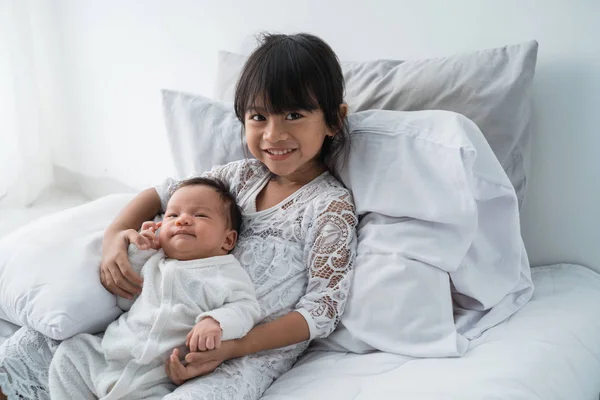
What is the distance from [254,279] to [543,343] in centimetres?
51

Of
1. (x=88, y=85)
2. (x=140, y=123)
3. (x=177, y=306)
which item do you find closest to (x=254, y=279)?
(x=177, y=306)

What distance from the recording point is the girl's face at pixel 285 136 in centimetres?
125

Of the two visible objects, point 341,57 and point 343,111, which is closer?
point 343,111

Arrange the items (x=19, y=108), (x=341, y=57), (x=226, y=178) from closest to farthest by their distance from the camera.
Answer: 1. (x=226, y=178)
2. (x=341, y=57)
3. (x=19, y=108)

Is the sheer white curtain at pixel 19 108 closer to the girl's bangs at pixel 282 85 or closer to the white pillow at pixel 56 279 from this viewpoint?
the white pillow at pixel 56 279

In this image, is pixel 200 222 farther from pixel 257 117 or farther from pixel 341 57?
pixel 341 57

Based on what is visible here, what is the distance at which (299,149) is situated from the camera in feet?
4.18

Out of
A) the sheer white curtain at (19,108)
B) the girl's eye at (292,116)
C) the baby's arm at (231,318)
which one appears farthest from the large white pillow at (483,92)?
the sheer white curtain at (19,108)

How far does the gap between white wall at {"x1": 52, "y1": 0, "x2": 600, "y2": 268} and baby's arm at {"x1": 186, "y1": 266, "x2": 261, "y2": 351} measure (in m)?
0.63

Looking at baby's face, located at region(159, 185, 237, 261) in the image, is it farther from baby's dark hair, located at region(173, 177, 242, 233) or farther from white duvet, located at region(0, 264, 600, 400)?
white duvet, located at region(0, 264, 600, 400)

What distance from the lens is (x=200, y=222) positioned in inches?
48.7

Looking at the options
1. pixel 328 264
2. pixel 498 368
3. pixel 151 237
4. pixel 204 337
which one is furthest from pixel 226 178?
pixel 498 368

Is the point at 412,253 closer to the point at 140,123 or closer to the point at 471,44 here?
the point at 471,44

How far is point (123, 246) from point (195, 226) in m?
0.15
